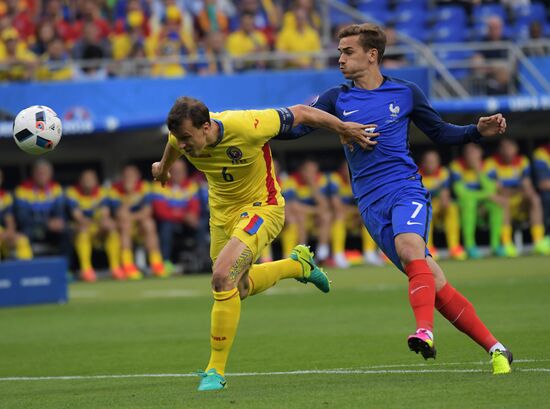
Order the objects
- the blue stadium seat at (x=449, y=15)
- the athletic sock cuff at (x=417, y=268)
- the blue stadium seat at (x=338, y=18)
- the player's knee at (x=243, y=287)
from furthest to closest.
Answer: the blue stadium seat at (x=449, y=15) < the blue stadium seat at (x=338, y=18) < the player's knee at (x=243, y=287) < the athletic sock cuff at (x=417, y=268)

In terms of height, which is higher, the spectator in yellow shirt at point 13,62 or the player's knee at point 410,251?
the player's knee at point 410,251

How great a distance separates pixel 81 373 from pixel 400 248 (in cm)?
316

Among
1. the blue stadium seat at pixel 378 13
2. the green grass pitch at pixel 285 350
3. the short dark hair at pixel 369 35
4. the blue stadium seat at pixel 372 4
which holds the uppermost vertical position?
the short dark hair at pixel 369 35

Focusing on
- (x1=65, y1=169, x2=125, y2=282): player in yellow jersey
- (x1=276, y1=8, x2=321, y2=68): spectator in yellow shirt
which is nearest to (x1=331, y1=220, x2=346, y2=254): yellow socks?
(x1=276, y1=8, x2=321, y2=68): spectator in yellow shirt

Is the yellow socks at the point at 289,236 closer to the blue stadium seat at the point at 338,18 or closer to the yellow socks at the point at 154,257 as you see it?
the yellow socks at the point at 154,257

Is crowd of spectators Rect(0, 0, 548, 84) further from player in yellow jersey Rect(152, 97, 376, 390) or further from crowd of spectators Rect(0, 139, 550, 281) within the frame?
player in yellow jersey Rect(152, 97, 376, 390)

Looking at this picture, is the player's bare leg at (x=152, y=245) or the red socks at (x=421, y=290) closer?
the red socks at (x=421, y=290)

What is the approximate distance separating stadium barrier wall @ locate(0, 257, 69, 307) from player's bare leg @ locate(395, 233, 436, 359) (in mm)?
9673

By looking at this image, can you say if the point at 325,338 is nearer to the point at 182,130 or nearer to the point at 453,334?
the point at 453,334

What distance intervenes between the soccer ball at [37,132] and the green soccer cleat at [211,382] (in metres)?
2.72

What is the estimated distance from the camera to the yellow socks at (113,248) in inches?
869

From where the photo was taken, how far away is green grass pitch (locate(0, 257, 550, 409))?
7559mm

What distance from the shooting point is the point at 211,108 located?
877 inches

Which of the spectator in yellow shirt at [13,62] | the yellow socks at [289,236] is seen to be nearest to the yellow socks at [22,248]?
the spectator in yellow shirt at [13,62]
